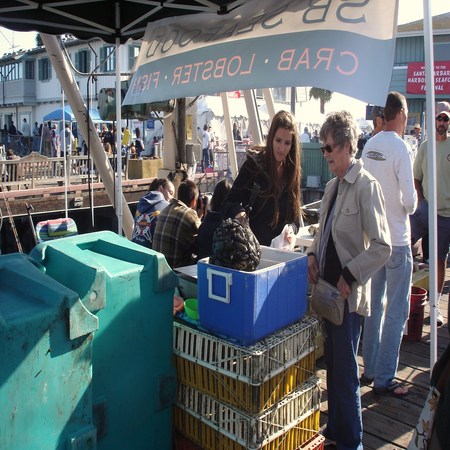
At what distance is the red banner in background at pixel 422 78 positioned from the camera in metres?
24.0

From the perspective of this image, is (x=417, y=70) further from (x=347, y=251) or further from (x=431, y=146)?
(x=347, y=251)

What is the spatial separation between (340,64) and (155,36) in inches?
89.3

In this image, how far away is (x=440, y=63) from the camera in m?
24.2

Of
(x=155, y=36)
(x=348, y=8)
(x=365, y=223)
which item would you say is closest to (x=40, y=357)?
(x=365, y=223)

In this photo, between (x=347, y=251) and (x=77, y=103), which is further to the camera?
(x=77, y=103)

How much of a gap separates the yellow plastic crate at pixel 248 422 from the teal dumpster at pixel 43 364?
0.54m

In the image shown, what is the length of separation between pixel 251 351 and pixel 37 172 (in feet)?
43.4

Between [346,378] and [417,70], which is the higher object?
[417,70]

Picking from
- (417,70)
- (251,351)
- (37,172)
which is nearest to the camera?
(251,351)

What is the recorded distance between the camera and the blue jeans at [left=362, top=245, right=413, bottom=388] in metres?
3.41

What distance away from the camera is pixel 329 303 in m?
2.54

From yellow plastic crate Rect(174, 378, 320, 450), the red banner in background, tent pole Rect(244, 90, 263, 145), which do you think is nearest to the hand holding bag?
yellow plastic crate Rect(174, 378, 320, 450)

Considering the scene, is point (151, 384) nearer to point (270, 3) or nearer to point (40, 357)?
point (40, 357)

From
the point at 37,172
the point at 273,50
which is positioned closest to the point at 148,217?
the point at 273,50
